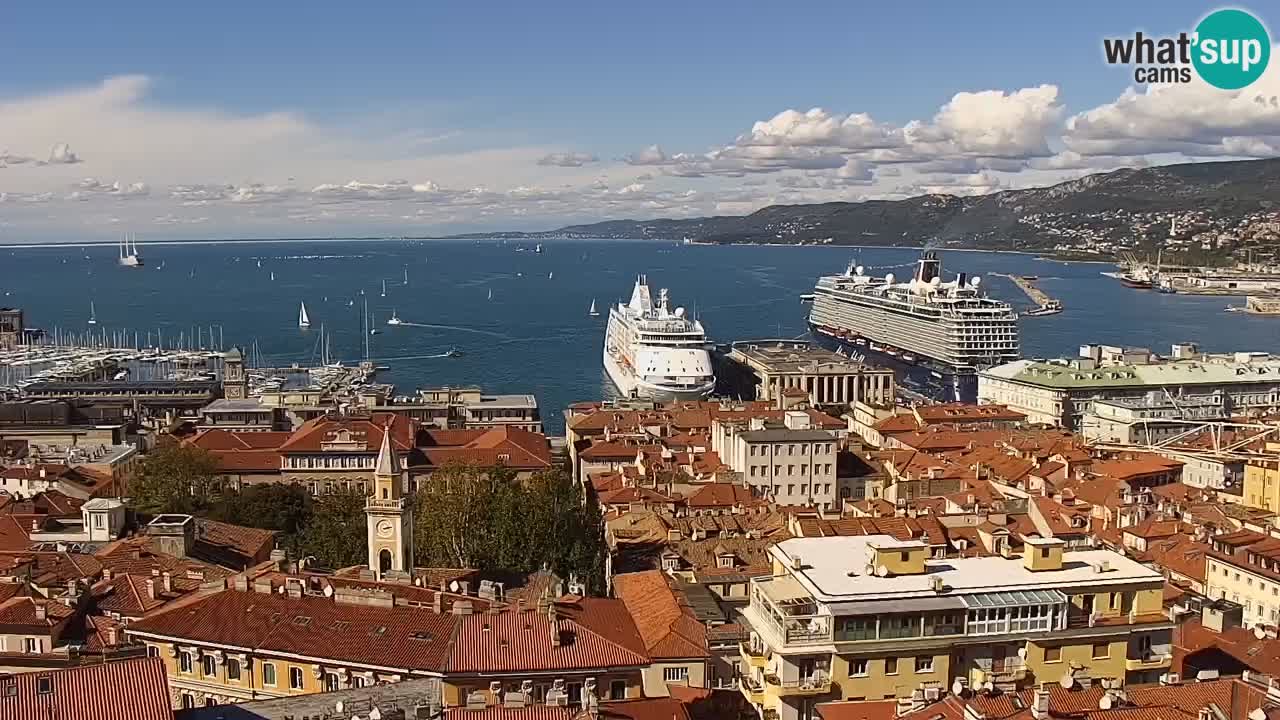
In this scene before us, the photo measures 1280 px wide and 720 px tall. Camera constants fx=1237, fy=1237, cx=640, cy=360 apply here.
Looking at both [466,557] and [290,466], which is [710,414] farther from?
[466,557]

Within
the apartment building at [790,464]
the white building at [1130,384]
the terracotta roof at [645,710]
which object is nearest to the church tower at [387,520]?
the terracotta roof at [645,710]

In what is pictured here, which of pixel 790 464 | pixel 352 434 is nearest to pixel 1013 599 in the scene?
pixel 790 464

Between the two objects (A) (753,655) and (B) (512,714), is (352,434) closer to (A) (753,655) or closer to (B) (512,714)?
(A) (753,655)

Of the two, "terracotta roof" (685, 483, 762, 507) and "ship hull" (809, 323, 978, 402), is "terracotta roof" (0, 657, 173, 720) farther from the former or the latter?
"ship hull" (809, 323, 978, 402)

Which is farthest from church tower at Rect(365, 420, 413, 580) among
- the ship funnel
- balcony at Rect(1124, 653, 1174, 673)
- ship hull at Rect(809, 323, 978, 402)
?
the ship funnel

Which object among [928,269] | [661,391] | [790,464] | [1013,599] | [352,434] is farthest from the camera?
[928,269]

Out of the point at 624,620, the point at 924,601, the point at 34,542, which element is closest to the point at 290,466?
the point at 34,542

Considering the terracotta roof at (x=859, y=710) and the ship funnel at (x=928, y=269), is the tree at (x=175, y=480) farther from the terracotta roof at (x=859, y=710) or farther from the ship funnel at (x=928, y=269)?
the ship funnel at (x=928, y=269)
